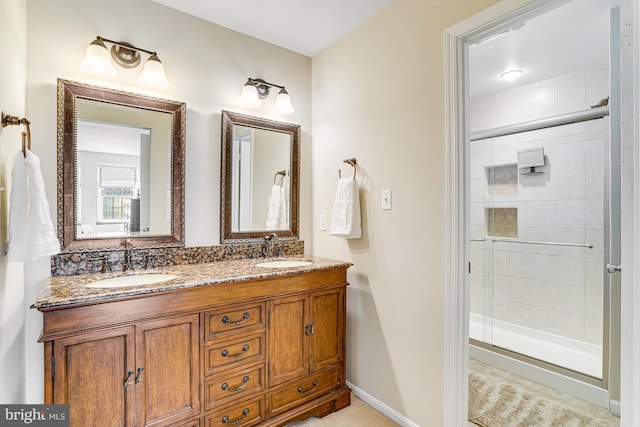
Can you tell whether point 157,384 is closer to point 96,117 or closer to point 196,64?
point 96,117

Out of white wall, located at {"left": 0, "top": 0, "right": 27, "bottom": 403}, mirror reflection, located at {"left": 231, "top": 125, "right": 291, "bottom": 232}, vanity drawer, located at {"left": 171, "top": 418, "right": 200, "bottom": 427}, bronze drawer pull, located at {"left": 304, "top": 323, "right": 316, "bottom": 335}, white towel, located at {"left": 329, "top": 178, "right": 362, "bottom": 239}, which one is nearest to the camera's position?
white wall, located at {"left": 0, "top": 0, "right": 27, "bottom": 403}

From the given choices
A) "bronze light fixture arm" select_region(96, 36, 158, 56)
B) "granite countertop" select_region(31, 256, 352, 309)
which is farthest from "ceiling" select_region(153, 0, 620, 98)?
"granite countertop" select_region(31, 256, 352, 309)

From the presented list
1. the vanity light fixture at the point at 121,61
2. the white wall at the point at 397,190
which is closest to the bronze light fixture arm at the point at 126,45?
the vanity light fixture at the point at 121,61

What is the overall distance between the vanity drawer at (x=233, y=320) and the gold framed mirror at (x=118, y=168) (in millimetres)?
638

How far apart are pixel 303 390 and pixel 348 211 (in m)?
1.13

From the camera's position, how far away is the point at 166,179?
197 centimetres

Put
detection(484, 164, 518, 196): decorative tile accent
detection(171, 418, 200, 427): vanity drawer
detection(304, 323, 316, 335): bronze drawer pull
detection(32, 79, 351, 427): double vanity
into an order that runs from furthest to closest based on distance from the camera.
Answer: detection(484, 164, 518, 196): decorative tile accent < detection(304, 323, 316, 335): bronze drawer pull < detection(171, 418, 200, 427): vanity drawer < detection(32, 79, 351, 427): double vanity

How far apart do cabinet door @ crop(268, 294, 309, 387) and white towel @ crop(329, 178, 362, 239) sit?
52 centimetres

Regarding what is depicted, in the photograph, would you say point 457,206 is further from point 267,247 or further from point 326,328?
point 267,247

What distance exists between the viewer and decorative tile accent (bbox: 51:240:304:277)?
1.67 metres

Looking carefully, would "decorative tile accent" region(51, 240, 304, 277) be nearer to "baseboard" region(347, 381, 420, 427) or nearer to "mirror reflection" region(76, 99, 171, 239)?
"mirror reflection" region(76, 99, 171, 239)

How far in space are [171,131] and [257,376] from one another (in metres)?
1.53

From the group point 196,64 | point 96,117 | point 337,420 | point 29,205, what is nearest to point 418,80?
point 196,64

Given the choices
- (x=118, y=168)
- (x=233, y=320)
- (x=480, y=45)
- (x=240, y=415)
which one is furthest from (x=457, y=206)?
(x=118, y=168)
